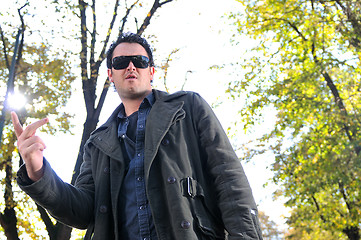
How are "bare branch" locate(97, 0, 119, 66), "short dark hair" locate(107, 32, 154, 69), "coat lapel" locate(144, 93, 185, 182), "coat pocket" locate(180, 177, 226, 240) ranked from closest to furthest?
1. "coat pocket" locate(180, 177, 226, 240)
2. "coat lapel" locate(144, 93, 185, 182)
3. "short dark hair" locate(107, 32, 154, 69)
4. "bare branch" locate(97, 0, 119, 66)

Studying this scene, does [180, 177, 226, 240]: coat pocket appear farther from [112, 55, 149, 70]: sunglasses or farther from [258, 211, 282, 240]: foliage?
[258, 211, 282, 240]: foliage

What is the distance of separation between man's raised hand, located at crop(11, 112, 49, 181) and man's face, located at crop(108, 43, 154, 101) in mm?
785

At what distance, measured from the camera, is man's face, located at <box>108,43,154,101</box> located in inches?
108

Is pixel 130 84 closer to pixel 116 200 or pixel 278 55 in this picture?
pixel 116 200

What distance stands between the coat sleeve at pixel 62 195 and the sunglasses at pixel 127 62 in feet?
2.44

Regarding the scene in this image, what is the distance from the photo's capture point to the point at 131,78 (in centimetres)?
279

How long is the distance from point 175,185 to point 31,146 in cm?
74

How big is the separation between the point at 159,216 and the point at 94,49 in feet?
29.5

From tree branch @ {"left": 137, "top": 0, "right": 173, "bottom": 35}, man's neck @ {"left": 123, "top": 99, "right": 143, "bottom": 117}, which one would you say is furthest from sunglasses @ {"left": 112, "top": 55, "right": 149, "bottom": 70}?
tree branch @ {"left": 137, "top": 0, "right": 173, "bottom": 35}

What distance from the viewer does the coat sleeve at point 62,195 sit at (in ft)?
7.22

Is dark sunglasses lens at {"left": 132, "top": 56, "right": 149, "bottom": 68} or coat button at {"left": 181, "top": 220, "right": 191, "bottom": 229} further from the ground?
dark sunglasses lens at {"left": 132, "top": 56, "right": 149, "bottom": 68}

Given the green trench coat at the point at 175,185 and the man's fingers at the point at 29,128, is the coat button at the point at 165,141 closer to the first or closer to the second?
the green trench coat at the point at 175,185

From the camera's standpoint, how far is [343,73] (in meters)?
16.2

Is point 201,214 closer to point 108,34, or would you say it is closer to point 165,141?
point 165,141
